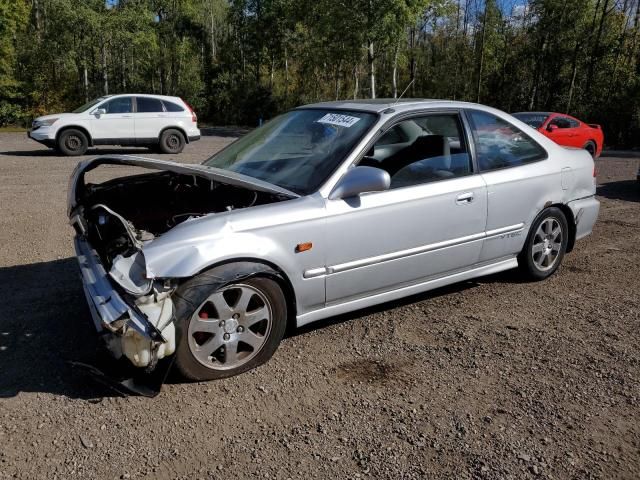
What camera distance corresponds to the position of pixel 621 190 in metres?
10.4

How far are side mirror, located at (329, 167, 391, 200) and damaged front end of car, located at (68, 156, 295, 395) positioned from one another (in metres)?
0.34

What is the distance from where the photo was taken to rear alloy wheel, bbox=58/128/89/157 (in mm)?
14852

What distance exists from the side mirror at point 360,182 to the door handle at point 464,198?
0.83 m

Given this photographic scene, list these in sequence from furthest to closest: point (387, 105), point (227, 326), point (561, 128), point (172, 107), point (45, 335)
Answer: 1. point (172, 107)
2. point (561, 128)
3. point (387, 105)
4. point (45, 335)
5. point (227, 326)

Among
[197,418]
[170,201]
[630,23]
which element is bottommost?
[197,418]

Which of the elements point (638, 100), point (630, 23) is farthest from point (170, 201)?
point (630, 23)

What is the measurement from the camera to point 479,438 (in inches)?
107

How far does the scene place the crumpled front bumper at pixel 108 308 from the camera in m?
2.76

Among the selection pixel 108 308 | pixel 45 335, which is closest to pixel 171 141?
pixel 45 335

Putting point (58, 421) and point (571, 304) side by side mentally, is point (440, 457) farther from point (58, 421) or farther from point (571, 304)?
point (571, 304)

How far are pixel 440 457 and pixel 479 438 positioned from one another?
270mm

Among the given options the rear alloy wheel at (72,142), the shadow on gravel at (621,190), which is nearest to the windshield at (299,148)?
A: the shadow on gravel at (621,190)

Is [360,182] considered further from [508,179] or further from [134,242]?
[508,179]

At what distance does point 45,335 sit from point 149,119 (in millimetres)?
12986
